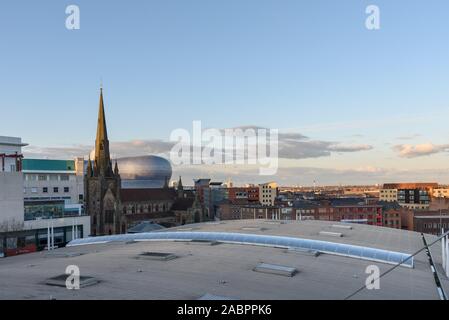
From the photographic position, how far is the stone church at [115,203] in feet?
316

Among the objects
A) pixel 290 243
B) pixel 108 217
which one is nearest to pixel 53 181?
pixel 108 217

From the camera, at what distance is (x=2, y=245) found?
184ft

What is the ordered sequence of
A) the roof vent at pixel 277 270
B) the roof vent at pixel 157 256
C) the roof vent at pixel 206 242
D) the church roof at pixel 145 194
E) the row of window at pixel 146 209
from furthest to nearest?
the church roof at pixel 145 194, the row of window at pixel 146 209, the roof vent at pixel 206 242, the roof vent at pixel 157 256, the roof vent at pixel 277 270

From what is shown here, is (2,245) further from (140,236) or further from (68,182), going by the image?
(68,182)

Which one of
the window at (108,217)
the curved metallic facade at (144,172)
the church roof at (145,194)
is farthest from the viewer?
the curved metallic facade at (144,172)

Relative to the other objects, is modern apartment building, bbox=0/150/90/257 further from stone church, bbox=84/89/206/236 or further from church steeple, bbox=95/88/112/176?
church steeple, bbox=95/88/112/176

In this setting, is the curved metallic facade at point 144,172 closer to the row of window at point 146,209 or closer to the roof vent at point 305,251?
the row of window at point 146,209

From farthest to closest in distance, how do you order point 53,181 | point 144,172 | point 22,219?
1. point 144,172
2. point 53,181
3. point 22,219

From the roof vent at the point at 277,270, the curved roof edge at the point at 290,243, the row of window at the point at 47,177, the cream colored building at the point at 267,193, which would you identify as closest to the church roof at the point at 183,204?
the row of window at the point at 47,177

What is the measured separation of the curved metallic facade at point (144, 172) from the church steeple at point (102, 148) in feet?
206

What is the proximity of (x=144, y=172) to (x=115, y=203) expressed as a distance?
2643 inches

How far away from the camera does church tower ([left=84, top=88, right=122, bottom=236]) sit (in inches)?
3775

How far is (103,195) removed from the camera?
318 feet

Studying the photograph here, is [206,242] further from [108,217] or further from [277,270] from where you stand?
[108,217]
